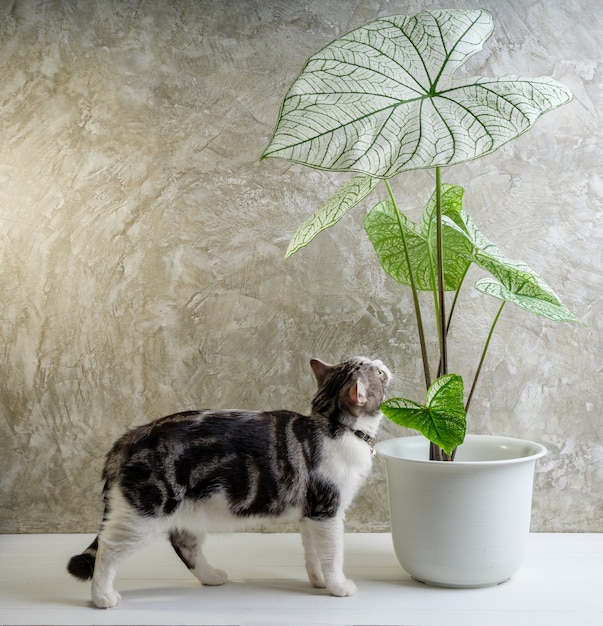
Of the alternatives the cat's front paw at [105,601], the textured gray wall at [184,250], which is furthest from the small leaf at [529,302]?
the cat's front paw at [105,601]

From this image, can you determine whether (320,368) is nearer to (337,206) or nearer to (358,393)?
(358,393)

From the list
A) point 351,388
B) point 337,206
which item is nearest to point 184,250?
point 337,206

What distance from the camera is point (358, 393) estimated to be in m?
1.17

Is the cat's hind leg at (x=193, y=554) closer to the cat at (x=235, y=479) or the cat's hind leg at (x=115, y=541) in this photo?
the cat at (x=235, y=479)

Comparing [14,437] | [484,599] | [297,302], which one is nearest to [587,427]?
[484,599]

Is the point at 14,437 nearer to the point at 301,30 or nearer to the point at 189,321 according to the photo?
the point at 189,321

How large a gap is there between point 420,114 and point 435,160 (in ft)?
0.30

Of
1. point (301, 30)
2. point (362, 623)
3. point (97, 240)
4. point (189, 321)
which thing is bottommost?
point (362, 623)

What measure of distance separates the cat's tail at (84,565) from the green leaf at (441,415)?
0.54 meters

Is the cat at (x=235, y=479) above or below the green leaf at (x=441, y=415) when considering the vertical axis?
below

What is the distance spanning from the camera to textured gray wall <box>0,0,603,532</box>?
152 cm

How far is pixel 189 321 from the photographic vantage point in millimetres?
1521

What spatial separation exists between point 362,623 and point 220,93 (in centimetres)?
108

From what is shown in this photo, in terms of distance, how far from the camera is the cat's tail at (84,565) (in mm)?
1158
